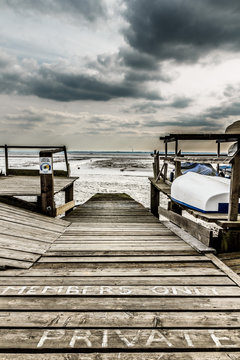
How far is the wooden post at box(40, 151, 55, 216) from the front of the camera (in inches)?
213

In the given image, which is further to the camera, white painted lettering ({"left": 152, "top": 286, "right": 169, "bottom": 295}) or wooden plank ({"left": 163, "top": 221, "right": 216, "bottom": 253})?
wooden plank ({"left": 163, "top": 221, "right": 216, "bottom": 253})

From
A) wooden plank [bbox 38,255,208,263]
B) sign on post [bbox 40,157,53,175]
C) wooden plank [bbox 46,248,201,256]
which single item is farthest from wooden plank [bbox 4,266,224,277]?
sign on post [bbox 40,157,53,175]

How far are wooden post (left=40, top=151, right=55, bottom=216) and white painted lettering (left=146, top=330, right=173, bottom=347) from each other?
4.15 m

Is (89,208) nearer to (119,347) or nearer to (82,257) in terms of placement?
(82,257)

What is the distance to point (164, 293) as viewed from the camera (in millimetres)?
2461

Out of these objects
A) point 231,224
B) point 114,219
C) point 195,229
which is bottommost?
point 114,219

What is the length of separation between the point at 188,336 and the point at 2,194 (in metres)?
5.07

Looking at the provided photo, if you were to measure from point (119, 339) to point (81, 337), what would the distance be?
0.30 meters

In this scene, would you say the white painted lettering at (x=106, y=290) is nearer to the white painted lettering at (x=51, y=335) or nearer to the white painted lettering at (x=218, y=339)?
the white painted lettering at (x=51, y=335)

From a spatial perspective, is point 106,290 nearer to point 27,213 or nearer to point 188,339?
point 188,339

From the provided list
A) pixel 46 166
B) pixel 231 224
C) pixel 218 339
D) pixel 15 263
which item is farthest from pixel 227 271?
pixel 46 166

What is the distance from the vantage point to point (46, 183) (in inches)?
214

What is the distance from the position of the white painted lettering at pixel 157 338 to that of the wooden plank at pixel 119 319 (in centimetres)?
8

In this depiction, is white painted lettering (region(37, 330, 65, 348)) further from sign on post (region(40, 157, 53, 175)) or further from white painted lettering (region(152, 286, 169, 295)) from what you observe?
sign on post (region(40, 157, 53, 175))
